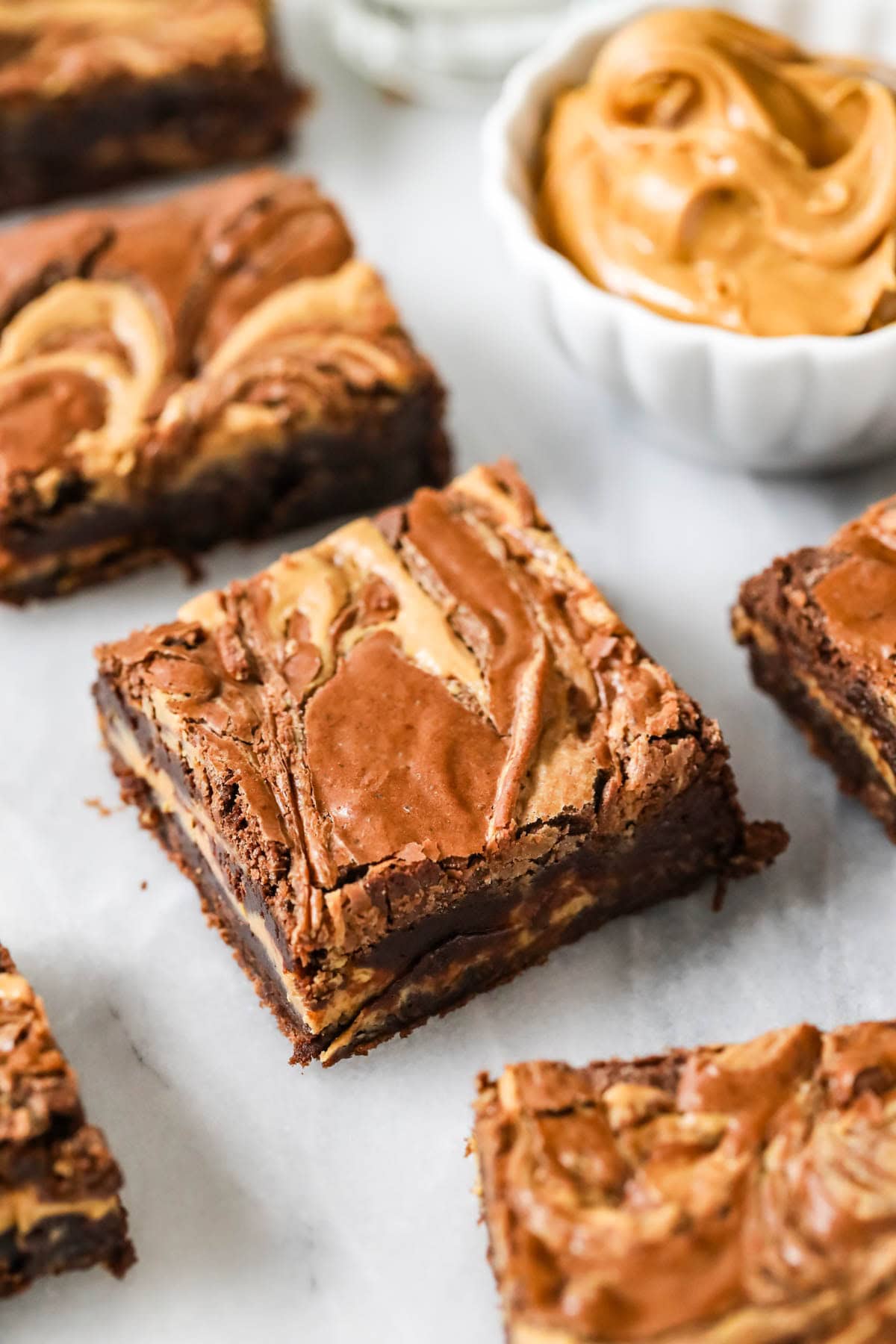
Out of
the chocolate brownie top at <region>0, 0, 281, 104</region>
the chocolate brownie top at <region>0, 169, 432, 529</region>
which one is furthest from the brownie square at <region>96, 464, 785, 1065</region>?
the chocolate brownie top at <region>0, 0, 281, 104</region>

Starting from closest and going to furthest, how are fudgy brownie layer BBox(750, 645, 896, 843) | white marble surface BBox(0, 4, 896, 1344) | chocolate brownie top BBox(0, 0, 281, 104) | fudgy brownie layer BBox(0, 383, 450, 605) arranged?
1. white marble surface BBox(0, 4, 896, 1344)
2. fudgy brownie layer BBox(750, 645, 896, 843)
3. fudgy brownie layer BBox(0, 383, 450, 605)
4. chocolate brownie top BBox(0, 0, 281, 104)

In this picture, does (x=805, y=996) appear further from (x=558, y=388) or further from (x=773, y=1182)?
(x=558, y=388)

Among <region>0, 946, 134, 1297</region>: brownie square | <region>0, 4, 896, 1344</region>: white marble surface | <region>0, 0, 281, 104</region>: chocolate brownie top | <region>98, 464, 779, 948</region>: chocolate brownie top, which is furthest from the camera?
<region>0, 0, 281, 104</region>: chocolate brownie top

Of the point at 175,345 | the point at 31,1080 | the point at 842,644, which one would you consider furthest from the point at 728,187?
the point at 31,1080

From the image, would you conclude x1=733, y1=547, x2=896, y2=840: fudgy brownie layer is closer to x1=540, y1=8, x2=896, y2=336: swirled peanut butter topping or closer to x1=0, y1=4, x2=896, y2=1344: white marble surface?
x1=0, y1=4, x2=896, y2=1344: white marble surface

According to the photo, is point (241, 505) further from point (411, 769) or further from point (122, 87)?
point (122, 87)

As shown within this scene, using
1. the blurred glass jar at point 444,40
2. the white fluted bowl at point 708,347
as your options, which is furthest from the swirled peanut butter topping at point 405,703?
the blurred glass jar at point 444,40
